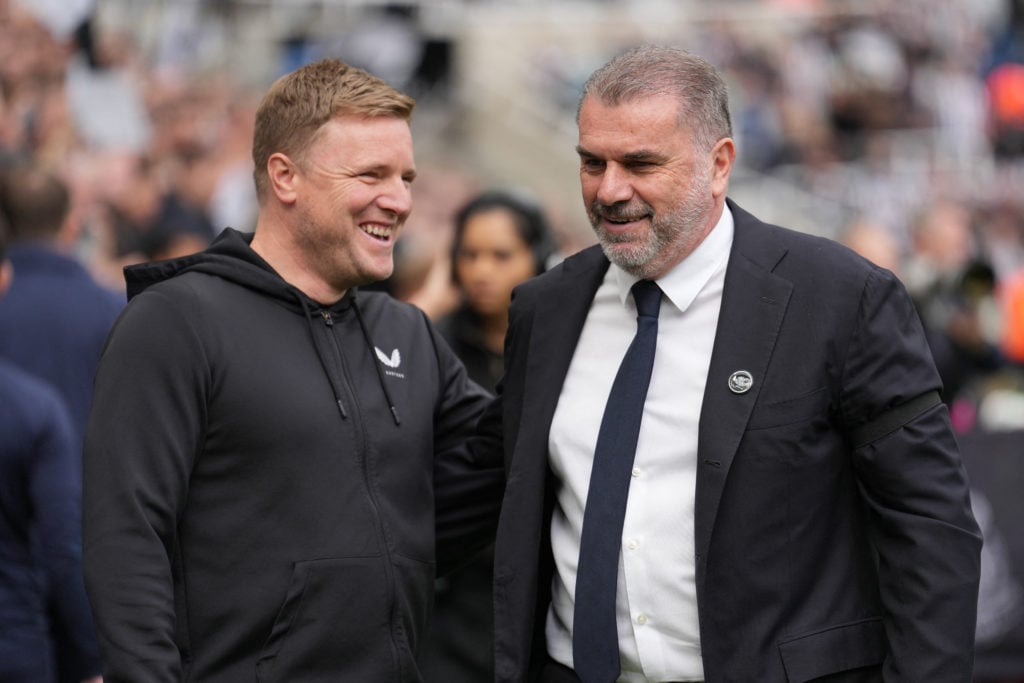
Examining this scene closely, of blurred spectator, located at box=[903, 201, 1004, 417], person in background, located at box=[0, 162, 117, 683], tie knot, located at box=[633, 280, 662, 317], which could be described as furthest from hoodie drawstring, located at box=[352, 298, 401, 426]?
blurred spectator, located at box=[903, 201, 1004, 417]

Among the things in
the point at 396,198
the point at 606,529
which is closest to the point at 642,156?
the point at 396,198

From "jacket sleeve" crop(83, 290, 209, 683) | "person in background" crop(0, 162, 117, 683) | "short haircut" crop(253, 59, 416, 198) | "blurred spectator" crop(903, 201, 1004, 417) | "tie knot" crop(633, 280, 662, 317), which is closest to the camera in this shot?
"jacket sleeve" crop(83, 290, 209, 683)

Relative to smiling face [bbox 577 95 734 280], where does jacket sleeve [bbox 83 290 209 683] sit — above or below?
below

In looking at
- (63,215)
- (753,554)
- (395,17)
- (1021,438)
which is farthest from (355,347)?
(395,17)

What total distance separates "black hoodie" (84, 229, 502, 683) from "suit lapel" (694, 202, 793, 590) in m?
0.80

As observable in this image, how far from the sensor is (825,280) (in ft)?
11.5

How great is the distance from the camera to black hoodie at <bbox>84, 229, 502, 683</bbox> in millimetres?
3355

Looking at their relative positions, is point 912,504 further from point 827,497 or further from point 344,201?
point 344,201

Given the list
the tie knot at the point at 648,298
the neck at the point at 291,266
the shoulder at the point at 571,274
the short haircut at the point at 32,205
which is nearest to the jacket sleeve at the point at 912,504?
the tie knot at the point at 648,298

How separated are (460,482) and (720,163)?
3.68 ft

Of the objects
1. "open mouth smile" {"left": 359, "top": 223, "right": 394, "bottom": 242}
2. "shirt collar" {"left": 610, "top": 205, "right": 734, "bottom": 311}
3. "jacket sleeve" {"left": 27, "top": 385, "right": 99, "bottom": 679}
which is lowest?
"jacket sleeve" {"left": 27, "top": 385, "right": 99, "bottom": 679}

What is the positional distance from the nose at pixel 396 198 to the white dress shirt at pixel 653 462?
0.54m

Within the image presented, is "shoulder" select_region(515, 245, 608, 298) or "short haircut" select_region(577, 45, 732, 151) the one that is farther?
"shoulder" select_region(515, 245, 608, 298)

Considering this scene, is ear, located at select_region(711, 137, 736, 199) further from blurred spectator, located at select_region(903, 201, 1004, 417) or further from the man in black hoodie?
blurred spectator, located at select_region(903, 201, 1004, 417)
